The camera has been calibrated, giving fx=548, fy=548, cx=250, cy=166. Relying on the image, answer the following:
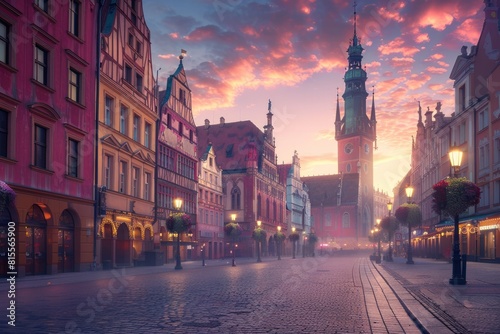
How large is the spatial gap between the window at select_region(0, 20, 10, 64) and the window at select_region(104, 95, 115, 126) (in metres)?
10.5

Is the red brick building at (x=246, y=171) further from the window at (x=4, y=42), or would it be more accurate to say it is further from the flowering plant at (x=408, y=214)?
the window at (x=4, y=42)

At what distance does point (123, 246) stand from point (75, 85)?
12262 mm

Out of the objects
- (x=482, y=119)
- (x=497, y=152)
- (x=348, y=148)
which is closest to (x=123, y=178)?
(x=497, y=152)

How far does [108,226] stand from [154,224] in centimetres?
884

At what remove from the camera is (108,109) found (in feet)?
116

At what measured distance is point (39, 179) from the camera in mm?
26234

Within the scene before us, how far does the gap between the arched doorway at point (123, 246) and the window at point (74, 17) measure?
13.4m

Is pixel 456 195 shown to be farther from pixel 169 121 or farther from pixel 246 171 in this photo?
pixel 246 171

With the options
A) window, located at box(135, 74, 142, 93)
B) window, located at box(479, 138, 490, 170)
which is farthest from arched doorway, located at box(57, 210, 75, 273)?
window, located at box(479, 138, 490, 170)

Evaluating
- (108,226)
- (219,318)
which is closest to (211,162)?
(108,226)

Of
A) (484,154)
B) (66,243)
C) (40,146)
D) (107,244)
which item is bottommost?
(107,244)

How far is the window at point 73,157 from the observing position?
29625 mm

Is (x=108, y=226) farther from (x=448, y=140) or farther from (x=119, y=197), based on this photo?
(x=448, y=140)

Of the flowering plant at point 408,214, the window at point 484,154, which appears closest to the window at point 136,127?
the flowering plant at point 408,214
